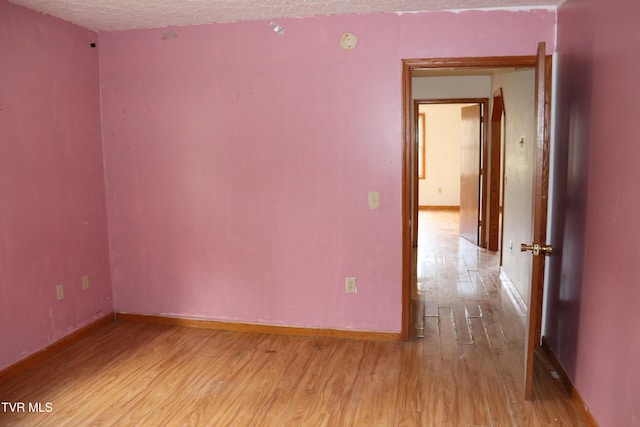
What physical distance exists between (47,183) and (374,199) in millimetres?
2188

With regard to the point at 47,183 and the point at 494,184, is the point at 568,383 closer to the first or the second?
the point at 47,183

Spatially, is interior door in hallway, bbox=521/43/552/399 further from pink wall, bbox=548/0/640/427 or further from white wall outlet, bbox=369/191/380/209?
white wall outlet, bbox=369/191/380/209

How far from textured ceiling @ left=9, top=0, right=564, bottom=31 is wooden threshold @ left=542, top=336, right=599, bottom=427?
217 cm

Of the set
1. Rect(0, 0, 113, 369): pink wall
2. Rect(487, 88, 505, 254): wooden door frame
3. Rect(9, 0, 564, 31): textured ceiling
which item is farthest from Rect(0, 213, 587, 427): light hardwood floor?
Rect(487, 88, 505, 254): wooden door frame

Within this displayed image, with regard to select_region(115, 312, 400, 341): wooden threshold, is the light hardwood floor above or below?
below

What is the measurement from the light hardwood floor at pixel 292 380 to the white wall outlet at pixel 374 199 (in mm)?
974

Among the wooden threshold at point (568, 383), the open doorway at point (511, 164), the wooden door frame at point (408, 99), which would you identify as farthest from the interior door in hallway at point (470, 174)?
the wooden threshold at point (568, 383)

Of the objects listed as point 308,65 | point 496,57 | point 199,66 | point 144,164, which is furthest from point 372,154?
point 144,164

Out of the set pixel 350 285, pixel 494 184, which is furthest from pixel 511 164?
pixel 350 285

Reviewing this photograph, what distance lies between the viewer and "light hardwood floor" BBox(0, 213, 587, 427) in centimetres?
255

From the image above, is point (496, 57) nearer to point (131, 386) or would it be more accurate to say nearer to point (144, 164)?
point (144, 164)

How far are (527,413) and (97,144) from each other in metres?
3.40

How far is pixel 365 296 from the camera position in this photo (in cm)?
357

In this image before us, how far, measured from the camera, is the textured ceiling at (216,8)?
119 inches
